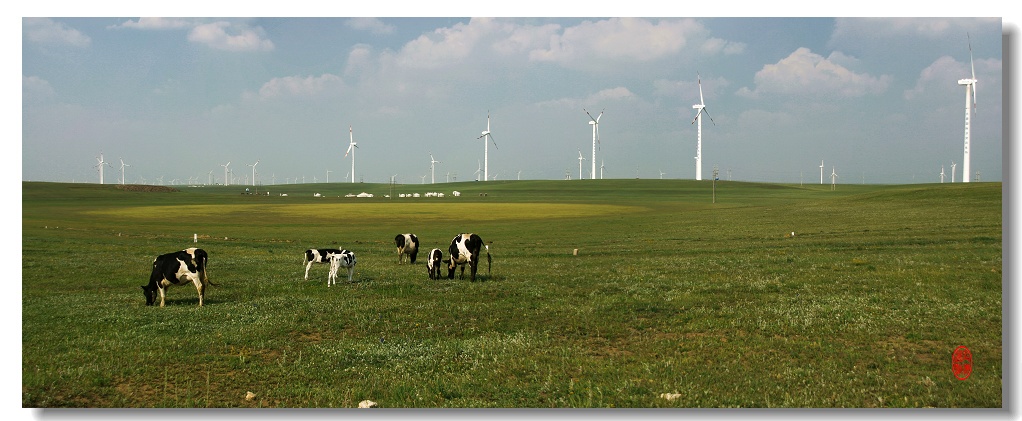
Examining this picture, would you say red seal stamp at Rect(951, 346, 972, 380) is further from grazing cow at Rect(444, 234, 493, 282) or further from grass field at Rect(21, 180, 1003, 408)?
grazing cow at Rect(444, 234, 493, 282)

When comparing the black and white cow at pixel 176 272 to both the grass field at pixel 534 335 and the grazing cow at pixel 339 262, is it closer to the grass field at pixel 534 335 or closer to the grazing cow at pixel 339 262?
the grass field at pixel 534 335

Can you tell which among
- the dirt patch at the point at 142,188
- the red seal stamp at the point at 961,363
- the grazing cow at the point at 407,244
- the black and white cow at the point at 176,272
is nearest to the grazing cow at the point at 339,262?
the black and white cow at the point at 176,272

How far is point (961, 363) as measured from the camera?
34.6ft

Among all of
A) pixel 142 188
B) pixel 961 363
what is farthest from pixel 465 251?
pixel 142 188

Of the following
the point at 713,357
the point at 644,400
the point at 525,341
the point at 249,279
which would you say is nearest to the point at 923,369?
the point at 713,357

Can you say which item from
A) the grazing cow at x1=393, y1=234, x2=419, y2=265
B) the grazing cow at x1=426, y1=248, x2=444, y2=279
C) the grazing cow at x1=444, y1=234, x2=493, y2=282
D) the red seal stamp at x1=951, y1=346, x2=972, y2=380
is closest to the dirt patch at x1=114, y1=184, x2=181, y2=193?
the grazing cow at x1=393, y1=234, x2=419, y2=265

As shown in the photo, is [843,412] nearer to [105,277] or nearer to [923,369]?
[923,369]

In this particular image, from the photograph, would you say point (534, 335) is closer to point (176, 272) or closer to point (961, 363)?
point (961, 363)

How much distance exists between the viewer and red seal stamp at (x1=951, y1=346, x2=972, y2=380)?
10.2m

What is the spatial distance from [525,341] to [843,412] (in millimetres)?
5836

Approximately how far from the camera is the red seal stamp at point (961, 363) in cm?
1023

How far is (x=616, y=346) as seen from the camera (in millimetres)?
12547
